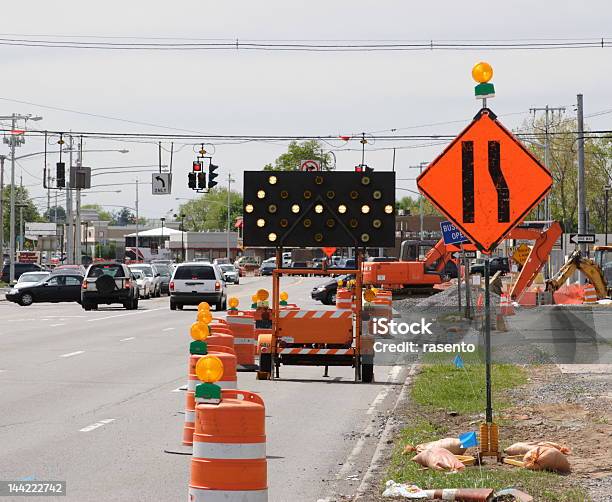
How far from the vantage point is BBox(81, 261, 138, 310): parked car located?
1757 inches

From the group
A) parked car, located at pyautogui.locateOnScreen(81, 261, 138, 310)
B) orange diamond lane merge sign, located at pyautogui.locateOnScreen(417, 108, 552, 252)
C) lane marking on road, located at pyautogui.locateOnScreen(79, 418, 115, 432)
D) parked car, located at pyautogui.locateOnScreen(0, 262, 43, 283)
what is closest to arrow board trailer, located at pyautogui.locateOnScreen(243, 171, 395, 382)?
lane marking on road, located at pyautogui.locateOnScreen(79, 418, 115, 432)

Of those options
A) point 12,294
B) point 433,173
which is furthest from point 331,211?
point 12,294

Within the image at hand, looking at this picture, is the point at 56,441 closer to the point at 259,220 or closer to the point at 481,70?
the point at 481,70

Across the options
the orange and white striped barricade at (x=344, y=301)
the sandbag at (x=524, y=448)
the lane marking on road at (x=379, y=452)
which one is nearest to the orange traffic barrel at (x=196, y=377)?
the lane marking on road at (x=379, y=452)

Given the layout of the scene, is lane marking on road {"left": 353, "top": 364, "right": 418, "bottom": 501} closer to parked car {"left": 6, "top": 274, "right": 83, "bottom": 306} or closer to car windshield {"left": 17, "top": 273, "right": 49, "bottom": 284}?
parked car {"left": 6, "top": 274, "right": 83, "bottom": 306}

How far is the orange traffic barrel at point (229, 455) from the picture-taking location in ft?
23.0

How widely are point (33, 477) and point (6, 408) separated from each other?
504cm

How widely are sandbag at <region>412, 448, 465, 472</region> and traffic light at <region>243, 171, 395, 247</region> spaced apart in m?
8.46

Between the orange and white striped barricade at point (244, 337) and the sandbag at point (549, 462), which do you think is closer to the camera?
the sandbag at point (549, 462)

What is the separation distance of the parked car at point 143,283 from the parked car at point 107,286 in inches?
440

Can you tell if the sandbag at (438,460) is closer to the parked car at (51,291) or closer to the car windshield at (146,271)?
the parked car at (51,291)

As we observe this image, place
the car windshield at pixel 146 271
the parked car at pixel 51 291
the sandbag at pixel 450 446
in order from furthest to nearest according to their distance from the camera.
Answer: the car windshield at pixel 146 271, the parked car at pixel 51 291, the sandbag at pixel 450 446

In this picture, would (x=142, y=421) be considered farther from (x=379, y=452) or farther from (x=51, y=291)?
(x=51, y=291)

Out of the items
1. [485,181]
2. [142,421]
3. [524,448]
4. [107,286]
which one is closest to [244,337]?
[142,421]
